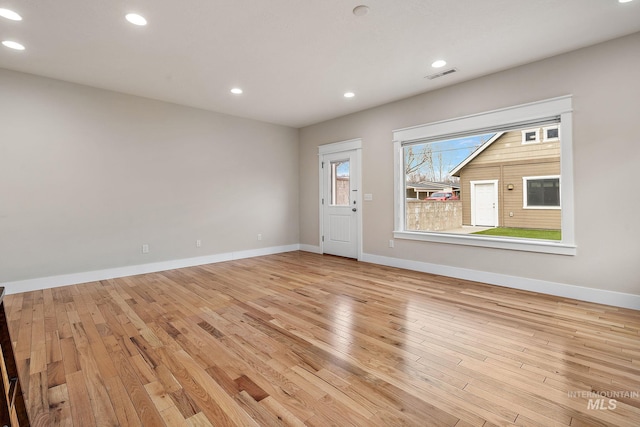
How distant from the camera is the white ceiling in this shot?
8.26 ft

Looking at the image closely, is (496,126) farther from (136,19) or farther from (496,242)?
(136,19)

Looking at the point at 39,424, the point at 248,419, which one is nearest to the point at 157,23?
the point at 39,424

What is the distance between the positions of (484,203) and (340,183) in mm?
2637

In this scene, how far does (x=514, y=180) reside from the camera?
415 cm

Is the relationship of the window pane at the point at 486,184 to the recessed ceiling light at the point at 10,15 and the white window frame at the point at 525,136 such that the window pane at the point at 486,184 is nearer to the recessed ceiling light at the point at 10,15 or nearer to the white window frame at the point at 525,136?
the white window frame at the point at 525,136

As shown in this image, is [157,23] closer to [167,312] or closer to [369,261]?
[167,312]

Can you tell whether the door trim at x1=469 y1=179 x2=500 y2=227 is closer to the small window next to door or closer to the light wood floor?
the light wood floor

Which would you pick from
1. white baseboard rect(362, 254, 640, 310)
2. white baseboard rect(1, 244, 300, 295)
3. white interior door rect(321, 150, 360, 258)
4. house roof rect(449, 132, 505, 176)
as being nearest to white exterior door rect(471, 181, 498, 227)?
house roof rect(449, 132, 505, 176)

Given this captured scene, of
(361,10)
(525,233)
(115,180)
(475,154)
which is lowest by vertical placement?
(525,233)

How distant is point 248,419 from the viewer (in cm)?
151

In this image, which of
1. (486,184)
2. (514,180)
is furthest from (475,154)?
(514,180)

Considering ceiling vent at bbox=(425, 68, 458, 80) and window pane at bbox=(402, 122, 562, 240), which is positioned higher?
ceiling vent at bbox=(425, 68, 458, 80)

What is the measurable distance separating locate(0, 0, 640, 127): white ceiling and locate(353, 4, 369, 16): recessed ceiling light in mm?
53

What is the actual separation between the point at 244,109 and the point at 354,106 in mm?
1975
